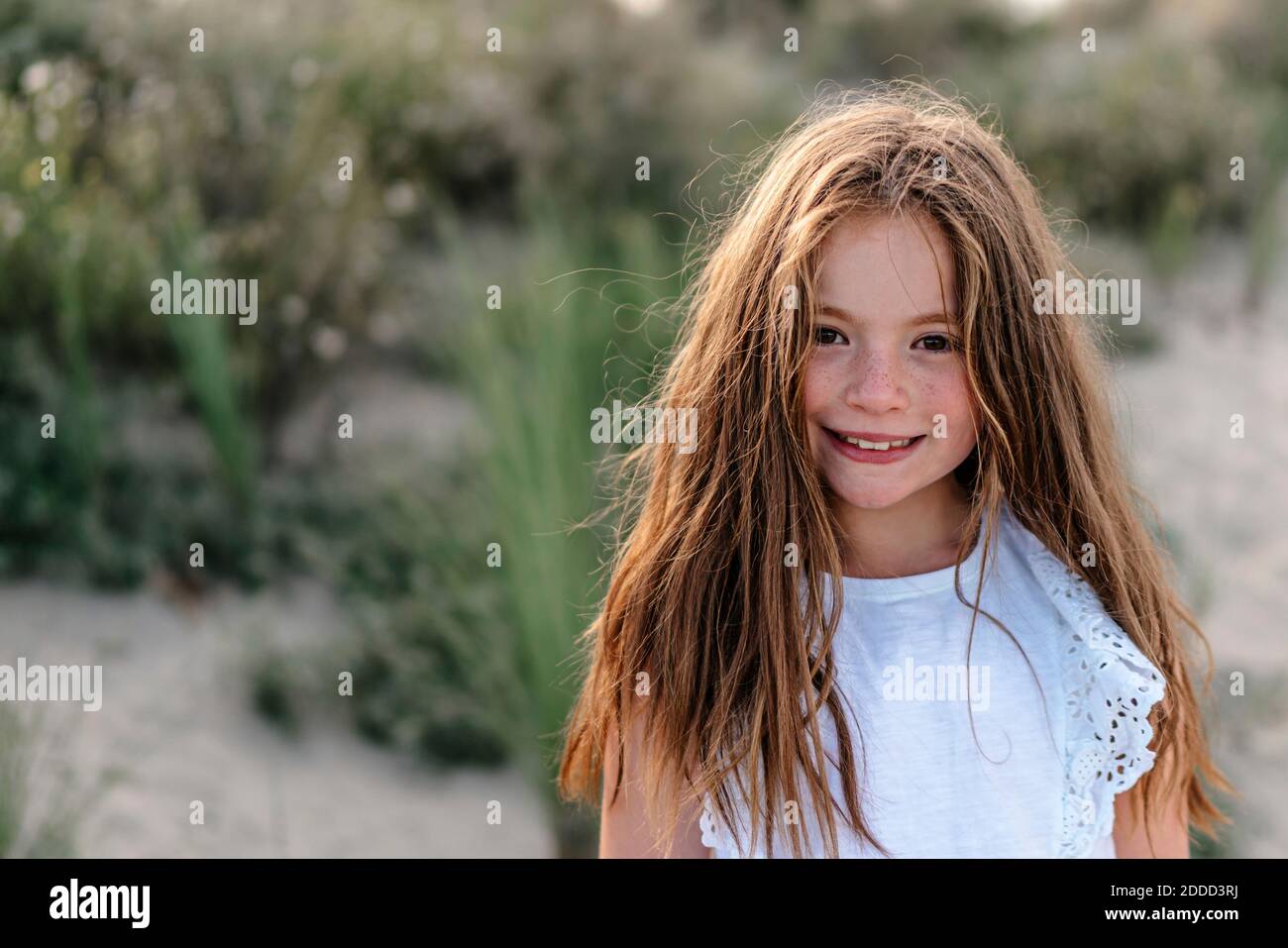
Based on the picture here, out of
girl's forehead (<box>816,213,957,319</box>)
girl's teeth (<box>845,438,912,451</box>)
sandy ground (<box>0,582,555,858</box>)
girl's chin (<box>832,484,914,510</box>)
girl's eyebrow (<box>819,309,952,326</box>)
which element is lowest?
sandy ground (<box>0,582,555,858</box>)

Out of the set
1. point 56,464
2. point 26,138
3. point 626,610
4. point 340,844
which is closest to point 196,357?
point 56,464

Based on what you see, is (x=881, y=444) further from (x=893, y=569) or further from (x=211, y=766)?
(x=211, y=766)

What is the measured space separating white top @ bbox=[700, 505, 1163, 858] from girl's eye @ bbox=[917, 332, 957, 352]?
27cm

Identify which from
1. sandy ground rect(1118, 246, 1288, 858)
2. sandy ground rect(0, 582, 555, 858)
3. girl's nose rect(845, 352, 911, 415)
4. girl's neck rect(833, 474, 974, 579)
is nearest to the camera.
Result: girl's nose rect(845, 352, 911, 415)

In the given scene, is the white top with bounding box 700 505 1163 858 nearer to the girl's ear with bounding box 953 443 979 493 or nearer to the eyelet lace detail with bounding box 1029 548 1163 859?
the eyelet lace detail with bounding box 1029 548 1163 859

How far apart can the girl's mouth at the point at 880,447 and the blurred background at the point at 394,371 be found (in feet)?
2.06

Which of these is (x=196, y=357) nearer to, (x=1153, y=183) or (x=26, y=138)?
(x=26, y=138)

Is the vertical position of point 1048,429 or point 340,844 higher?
point 1048,429

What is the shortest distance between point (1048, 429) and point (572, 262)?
2.77 metres

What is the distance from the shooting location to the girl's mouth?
127 cm

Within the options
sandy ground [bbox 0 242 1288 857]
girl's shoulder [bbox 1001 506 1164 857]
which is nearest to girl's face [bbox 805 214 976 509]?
girl's shoulder [bbox 1001 506 1164 857]

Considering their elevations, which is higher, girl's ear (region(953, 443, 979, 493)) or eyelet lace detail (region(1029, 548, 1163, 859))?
girl's ear (region(953, 443, 979, 493))

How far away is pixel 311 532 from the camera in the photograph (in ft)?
11.4

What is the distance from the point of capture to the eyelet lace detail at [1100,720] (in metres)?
1.24
